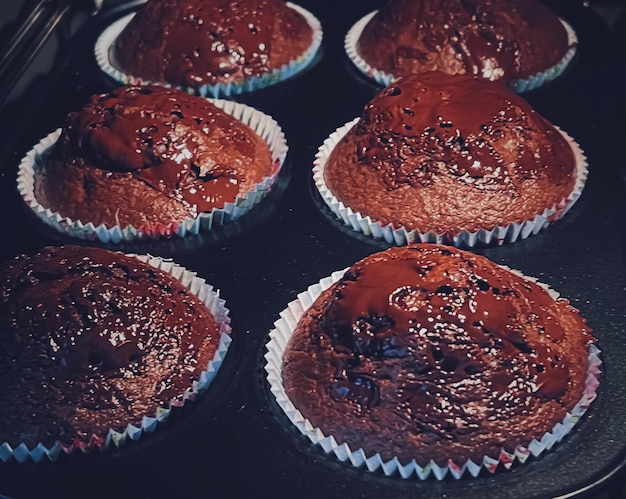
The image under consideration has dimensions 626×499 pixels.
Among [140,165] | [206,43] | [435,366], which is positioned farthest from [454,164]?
[206,43]

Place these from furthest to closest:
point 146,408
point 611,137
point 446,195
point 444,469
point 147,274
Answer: point 611,137 → point 446,195 → point 147,274 → point 146,408 → point 444,469

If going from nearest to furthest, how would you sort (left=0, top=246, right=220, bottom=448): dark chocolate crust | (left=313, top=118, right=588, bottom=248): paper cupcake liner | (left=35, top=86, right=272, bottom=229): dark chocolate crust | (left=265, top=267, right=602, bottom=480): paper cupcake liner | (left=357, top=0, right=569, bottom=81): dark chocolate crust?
(left=265, top=267, right=602, bottom=480): paper cupcake liner, (left=0, top=246, right=220, bottom=448): dark chocolate crust, (left=313, top=118, right=588, bottom=248): paper cupcake liner, (left=35, top=86, right=272, bottom=229): dark chocolate crust, (left=357, top=0, right=569, bottom=81): dark chocolate crust

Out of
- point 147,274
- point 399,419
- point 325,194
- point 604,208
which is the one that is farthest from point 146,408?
point 604,208

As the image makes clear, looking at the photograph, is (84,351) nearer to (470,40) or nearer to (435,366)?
A: (435,366)

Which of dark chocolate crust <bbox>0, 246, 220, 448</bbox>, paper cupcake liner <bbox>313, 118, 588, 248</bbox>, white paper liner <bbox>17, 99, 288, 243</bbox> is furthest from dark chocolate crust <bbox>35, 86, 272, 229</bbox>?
dark chocolate crust <bbox>0, 246, 220, 448</bbox>

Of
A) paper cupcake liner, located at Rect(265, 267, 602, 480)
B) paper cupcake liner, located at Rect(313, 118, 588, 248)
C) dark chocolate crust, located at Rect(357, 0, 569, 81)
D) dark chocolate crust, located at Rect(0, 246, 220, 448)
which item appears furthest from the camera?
dark chocolate crust, located at Rect(357, 0, 569, 81)

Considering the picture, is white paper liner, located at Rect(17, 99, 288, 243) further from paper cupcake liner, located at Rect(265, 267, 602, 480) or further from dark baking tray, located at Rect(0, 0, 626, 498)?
paper cupcake liner, located at Rect(265, 267, 602, 480)

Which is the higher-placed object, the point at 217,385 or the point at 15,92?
the point at 15,92

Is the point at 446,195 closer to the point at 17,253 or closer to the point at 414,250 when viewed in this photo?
the point at 414,250

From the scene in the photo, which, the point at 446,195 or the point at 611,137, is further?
the point at 611,137
